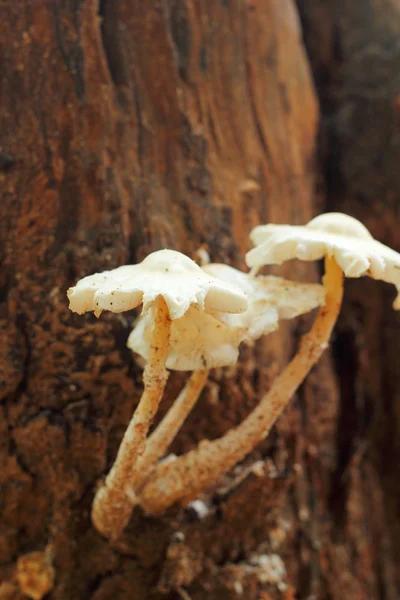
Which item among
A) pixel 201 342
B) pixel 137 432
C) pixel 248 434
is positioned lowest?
pixel 248 434

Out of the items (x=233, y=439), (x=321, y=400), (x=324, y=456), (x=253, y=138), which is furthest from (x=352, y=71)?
(x=233, y=439)

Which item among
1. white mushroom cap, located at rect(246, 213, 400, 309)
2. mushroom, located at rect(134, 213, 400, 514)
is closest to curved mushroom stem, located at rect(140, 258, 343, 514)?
mushroom, located at rect(134, 213, 400, 514)

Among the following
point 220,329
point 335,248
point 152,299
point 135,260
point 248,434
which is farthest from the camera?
point 135,260

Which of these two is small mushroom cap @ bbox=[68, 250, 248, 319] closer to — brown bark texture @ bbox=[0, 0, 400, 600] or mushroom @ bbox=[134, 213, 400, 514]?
mushroom @ bbox=[134, 213, 400, 514]

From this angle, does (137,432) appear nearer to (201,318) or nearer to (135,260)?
(201,318)

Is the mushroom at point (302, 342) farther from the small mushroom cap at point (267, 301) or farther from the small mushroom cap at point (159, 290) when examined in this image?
the small mushroom cap at point (159, 290)

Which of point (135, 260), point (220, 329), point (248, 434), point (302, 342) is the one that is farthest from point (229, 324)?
point (135, 260)

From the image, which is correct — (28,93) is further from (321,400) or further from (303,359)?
(321,400)
